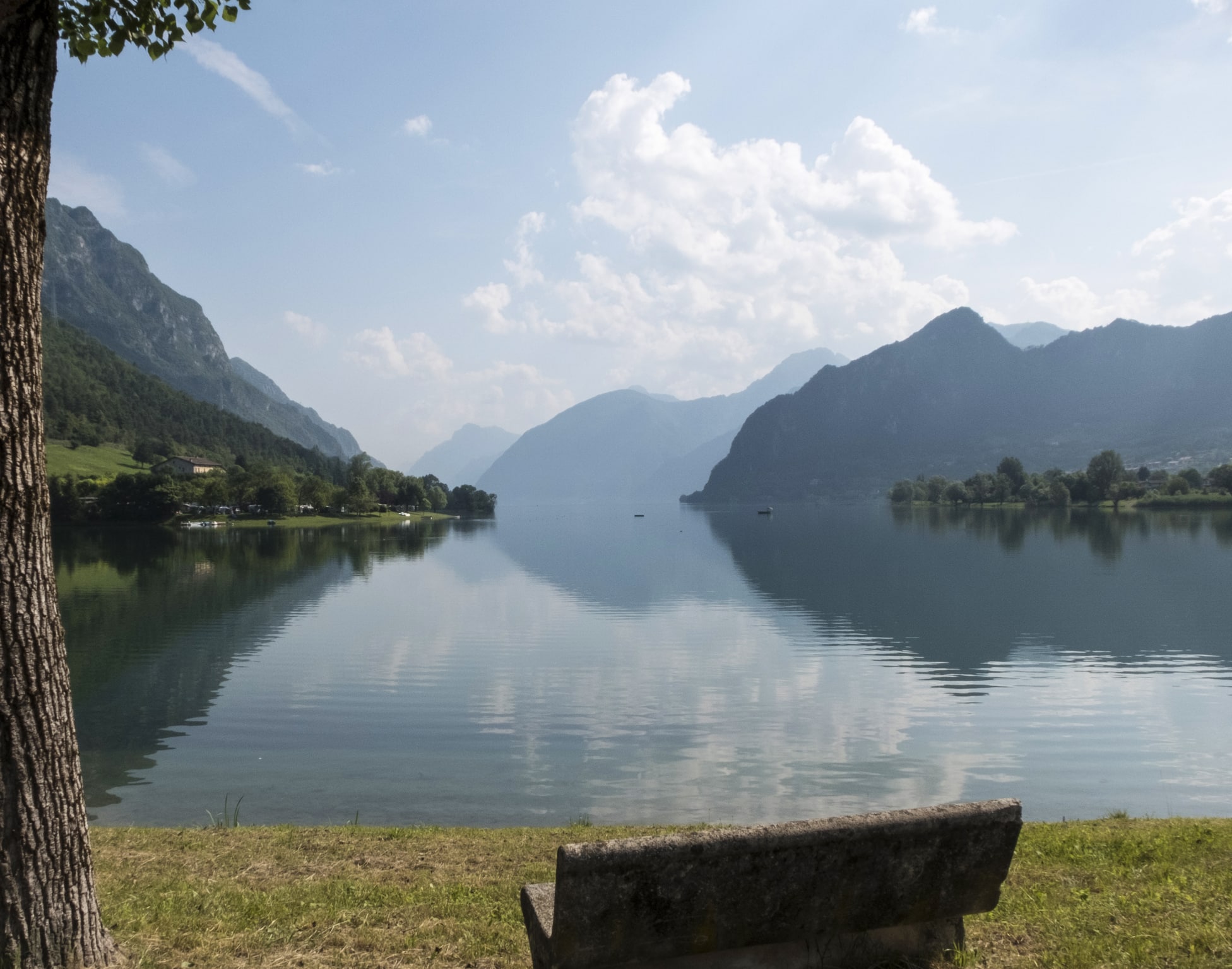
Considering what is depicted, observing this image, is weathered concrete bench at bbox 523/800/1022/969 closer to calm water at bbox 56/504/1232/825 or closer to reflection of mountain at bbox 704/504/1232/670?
calm water at bbox 56/504/1232/825

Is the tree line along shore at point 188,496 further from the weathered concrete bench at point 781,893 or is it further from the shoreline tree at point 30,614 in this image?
the weathered concrete bench at point 781,893

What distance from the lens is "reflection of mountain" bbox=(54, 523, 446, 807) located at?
2345 centimetres

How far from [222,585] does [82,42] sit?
60017 millimetres

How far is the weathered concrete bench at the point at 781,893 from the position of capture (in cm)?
519

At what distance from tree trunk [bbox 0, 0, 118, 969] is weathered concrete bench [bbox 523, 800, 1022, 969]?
140 inches

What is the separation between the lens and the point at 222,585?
60.8 meters

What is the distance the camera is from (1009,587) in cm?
5644

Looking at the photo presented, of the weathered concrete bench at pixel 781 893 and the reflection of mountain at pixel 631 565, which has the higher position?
the weathered concrete bench at pixel 781 893

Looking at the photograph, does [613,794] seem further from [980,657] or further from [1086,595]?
[1086,595]

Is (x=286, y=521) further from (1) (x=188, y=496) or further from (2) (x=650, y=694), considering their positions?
(2) (x=650, y=694)

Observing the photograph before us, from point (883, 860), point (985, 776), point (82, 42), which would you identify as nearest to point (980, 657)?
point (985, 776)

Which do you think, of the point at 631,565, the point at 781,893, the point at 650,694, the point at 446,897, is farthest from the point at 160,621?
the point at 631,565

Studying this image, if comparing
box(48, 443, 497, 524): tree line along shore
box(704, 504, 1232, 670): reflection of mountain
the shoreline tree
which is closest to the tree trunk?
the shoreline tree

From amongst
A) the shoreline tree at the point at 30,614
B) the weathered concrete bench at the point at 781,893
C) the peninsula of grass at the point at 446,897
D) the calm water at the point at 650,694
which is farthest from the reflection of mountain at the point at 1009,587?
the shoreline tree at the point at 30,614
